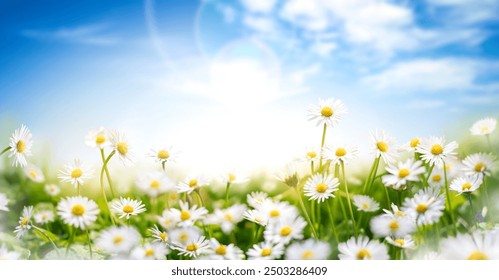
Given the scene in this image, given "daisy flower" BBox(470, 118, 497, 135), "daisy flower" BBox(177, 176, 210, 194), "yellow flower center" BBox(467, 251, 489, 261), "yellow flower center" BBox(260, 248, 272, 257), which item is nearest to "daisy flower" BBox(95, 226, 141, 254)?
"daisy flower" BBox(177, 176, 210, 194)

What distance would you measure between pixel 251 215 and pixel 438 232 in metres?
0.30

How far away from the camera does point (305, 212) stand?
2.88 ft

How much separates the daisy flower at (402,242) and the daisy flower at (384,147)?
0.42 feet

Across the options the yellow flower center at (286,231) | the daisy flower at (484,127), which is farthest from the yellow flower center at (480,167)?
the yellow flower center at (286,231)

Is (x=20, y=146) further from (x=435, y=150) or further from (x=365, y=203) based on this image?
(x=435, y=150)

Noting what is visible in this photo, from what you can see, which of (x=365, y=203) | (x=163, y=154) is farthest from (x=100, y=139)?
(x=365, y=203)

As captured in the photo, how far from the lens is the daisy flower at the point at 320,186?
91 centimetres

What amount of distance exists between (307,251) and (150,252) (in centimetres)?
25

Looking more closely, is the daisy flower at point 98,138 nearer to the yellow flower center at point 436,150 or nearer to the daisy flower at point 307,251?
the daisy flower at point 307,251

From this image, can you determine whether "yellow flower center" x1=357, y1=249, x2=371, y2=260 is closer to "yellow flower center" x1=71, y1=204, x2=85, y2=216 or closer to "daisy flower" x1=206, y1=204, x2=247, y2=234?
"daisy flower" x1=206, y1=204, x2=247, y2=234

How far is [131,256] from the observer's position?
3.00ft
